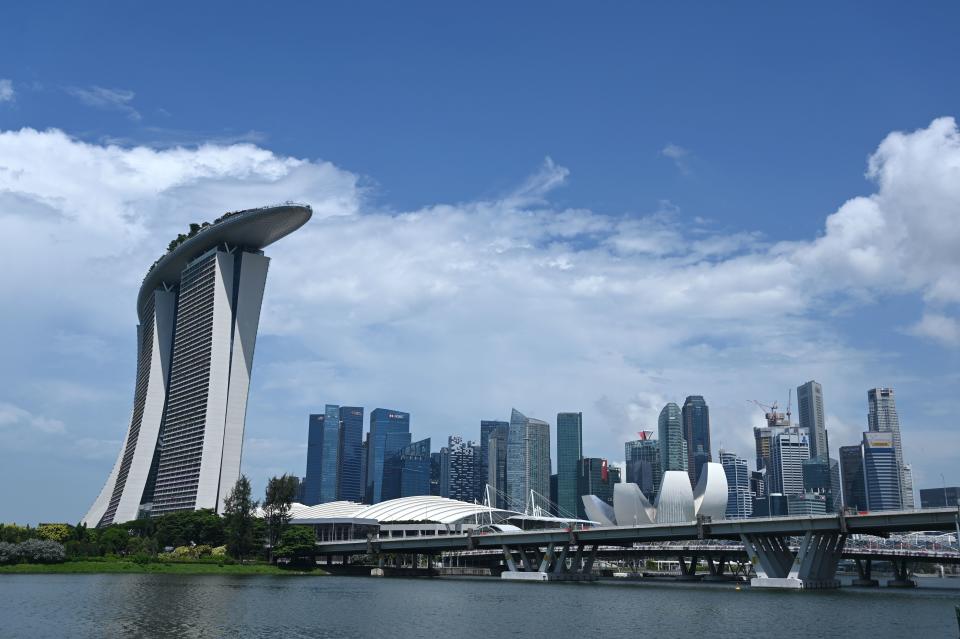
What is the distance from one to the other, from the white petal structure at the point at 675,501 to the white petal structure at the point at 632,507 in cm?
528

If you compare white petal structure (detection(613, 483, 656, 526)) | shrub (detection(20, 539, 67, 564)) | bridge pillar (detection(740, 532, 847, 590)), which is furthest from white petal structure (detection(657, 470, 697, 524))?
shrub (detection(20, 539, 67, 564))

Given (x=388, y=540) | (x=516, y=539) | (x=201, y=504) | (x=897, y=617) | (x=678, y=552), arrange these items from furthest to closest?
1. (x=201, y=504)
2. (x=678, y=552)
3. (x=388, y=540)
4. (x=516, y=539)
5. (x=897, y=617)

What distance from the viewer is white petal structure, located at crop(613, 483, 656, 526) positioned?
14612cm

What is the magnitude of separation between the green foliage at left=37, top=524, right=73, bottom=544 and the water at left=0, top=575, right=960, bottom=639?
50.3 meters

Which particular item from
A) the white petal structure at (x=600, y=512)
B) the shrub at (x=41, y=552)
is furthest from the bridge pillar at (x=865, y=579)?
the shrub at (x=41, y=552)

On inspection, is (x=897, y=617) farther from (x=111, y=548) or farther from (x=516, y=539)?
(x=111, y=548)

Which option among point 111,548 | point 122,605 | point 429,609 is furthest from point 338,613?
point 111,548

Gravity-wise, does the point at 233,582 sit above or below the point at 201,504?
below

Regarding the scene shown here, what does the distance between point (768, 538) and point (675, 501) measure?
2422 centimetres

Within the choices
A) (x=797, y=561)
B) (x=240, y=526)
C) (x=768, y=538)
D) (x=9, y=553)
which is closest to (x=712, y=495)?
(x=768, y=538)

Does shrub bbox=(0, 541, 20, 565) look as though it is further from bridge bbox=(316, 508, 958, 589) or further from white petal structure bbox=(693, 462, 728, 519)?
white petal structure bbox=(693, 462, 728, 519)

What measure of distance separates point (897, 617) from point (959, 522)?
1064 inches

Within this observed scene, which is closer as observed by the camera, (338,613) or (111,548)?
(338,613)

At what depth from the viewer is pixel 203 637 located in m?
54.0
